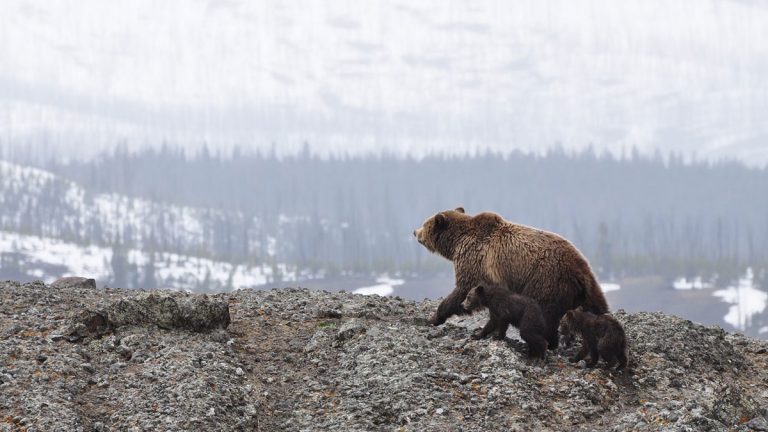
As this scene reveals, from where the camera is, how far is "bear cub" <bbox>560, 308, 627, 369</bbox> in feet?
43.1

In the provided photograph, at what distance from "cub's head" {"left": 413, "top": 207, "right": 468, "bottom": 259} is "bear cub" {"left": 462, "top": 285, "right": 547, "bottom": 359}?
2.17m

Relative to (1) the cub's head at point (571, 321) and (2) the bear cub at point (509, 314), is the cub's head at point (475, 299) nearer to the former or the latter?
(2) the bear cub at point (509, 314)

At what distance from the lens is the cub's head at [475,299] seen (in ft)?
47.1

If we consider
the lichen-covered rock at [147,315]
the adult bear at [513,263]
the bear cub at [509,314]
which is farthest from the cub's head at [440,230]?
the lichen-covered rock at [147,315]

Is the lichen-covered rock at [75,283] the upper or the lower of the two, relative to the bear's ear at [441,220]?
lower

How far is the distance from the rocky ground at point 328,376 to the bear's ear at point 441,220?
6.47 feet

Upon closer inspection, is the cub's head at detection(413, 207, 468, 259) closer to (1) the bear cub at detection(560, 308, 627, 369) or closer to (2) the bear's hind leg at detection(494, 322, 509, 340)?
(2) the bear's hind leg at detection(494, 322, 509, 340)

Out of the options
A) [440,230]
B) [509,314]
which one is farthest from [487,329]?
[440,230]

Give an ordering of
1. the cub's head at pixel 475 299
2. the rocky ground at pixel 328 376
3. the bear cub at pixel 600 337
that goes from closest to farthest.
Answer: the rocky ground at pixel 328 376
the bear cub at pixel 600 337
the cub's head at pixel 475 299

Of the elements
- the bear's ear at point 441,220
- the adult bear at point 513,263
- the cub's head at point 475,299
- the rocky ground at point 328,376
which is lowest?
the rocky ground at point 328,376

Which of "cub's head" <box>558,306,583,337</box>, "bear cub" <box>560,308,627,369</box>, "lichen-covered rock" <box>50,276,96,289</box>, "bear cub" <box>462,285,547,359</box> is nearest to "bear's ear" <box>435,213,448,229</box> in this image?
"bear cub" <box>462,285,547,359</box>

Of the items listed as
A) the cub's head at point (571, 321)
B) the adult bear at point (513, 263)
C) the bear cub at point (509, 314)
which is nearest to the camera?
the bear cub at point (509, 314)

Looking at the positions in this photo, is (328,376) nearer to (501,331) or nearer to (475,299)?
(475,299)

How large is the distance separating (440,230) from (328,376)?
4723 millimetres
